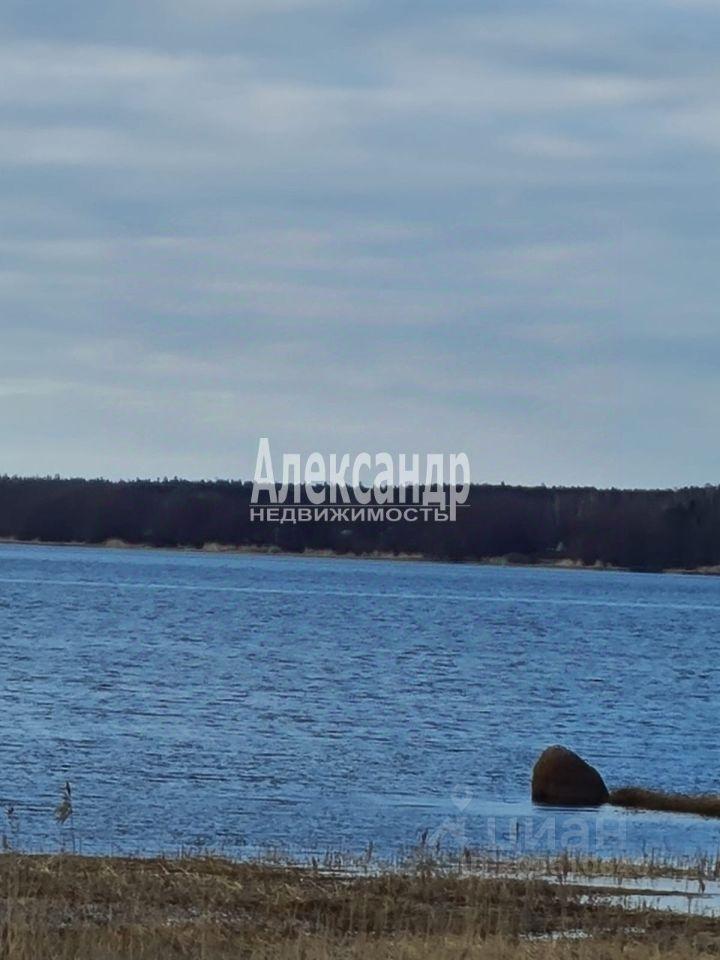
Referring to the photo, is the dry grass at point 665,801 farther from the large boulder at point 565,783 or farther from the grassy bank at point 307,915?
the grassy bank at point 307,915

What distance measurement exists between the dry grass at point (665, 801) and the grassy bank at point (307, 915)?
1025cm

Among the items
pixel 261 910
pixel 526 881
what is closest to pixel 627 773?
pixel 526 881

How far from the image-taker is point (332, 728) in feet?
135

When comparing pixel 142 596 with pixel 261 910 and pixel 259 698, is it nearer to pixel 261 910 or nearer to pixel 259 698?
pixel 259 698

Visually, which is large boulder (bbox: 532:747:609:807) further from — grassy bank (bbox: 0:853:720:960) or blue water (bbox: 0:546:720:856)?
grassy bank (bbox: 0:853:720:960)

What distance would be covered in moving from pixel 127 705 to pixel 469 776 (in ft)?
44.6

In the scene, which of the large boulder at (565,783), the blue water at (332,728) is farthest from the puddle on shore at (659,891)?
the large boulder at (565,783)

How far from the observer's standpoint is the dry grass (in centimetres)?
2841

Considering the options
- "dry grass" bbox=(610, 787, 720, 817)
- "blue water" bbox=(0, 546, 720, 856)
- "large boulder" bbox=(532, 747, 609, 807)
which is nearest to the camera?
"blue water" bbox=(0, 546, 720, 856)

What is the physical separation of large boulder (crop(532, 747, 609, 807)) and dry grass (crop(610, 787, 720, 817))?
1.23 ft

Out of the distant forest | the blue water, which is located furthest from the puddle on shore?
the distant forest

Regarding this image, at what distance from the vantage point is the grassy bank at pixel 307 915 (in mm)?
13148

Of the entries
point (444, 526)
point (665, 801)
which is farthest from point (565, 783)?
point (444, 526)

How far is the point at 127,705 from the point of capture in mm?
44281
